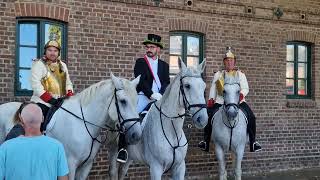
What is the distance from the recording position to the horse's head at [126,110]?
21.2 feet

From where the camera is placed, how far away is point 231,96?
9.04m

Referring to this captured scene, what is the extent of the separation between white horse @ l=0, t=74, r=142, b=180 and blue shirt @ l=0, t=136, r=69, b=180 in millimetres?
2546

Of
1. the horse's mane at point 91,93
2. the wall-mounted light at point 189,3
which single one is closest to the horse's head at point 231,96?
the horse's mane at point 91,93

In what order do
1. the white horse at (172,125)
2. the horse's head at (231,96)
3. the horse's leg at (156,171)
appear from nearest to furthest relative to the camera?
the white horse at (172,125), the horse's leg at (156,171), the horse's head at (231,96)

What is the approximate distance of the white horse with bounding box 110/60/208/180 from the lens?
6.81m

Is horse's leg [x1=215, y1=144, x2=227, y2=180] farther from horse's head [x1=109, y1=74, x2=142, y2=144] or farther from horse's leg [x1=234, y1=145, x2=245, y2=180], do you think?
horse's head [x1=109, y1=74, x2=142, y2=144]

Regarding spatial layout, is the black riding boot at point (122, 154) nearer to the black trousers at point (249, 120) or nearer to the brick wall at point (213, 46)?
the brick wall at point (213, 46)

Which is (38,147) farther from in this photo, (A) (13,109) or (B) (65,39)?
(B) (65,39)

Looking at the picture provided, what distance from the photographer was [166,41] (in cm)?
1139

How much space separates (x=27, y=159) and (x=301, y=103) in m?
10.9

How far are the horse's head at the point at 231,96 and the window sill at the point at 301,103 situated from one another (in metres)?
4.67

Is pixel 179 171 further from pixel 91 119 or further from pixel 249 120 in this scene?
pixel 249 120

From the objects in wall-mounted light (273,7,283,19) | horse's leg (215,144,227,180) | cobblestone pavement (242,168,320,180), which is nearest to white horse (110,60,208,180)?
horse's leg (215,144,227,180)

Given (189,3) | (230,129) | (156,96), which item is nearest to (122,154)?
(156,96)
